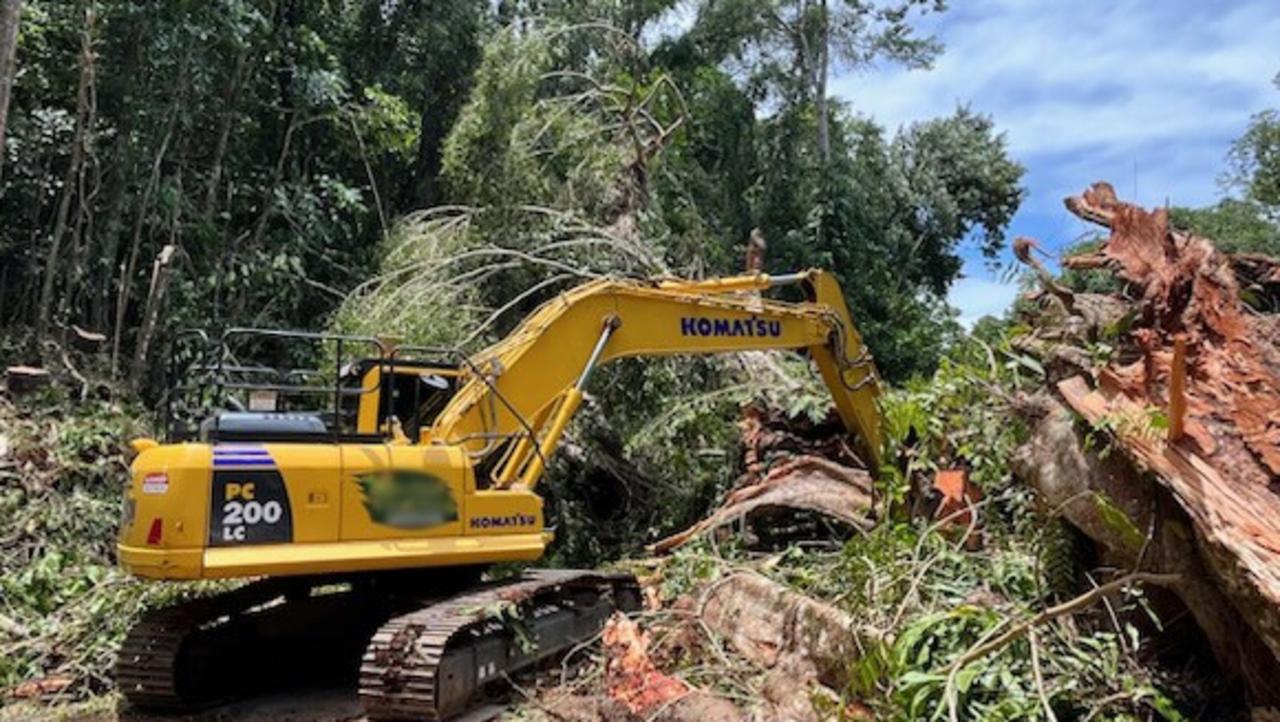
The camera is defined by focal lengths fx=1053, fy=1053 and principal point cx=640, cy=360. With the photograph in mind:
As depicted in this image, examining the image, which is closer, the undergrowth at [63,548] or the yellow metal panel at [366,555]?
the yellow metal panel at [366,555]

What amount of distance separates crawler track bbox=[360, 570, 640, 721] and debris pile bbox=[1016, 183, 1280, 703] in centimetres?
274

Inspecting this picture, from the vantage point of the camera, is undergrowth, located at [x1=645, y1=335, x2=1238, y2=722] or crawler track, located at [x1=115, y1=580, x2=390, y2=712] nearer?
undergrowth, located at [x1=645, y1=335, x2=1238, y2=722]

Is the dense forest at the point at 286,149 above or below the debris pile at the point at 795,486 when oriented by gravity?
above

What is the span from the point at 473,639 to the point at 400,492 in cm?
84

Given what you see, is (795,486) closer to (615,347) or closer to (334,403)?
(615,347)

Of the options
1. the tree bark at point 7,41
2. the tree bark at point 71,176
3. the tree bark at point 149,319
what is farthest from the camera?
the tree bark at point 149,319

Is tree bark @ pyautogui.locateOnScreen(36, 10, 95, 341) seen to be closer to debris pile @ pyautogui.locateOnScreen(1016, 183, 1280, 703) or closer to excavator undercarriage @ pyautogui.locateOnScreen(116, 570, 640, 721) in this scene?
excavator undercarriage @ pyautogui.locateOnScreen(116, 570, 640, 721)

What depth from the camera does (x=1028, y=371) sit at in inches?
249

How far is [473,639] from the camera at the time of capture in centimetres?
536

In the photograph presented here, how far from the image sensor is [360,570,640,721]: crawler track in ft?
15.7

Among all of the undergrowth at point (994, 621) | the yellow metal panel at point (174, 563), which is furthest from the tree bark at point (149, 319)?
the undergrowth at point (994, 621)

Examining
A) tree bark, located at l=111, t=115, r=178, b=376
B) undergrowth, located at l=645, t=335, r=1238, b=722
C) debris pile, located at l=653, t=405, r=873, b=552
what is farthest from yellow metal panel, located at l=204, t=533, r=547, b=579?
tree bark, located at l=111, t=115, r=178, b=376

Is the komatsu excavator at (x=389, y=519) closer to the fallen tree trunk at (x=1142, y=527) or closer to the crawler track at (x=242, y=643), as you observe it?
the crawler track at (x=242, y=643)

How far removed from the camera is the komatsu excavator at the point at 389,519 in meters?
4.93
